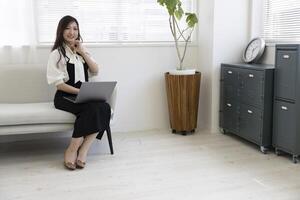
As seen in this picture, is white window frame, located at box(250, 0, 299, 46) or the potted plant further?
white window frame, located at box(250, 0, 299, 46)

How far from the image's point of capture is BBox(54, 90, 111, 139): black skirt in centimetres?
287

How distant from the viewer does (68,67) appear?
3070 mm

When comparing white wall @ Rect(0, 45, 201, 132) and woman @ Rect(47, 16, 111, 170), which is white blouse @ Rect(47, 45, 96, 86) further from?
white wall @ Rect(0, 45, 201, 132)

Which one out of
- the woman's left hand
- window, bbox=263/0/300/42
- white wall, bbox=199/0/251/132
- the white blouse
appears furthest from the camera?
white wall, bbox=199/0/251/132

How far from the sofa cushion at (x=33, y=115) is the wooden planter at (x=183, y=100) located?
115 cm

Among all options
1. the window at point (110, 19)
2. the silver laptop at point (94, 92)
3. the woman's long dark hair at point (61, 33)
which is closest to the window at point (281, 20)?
the window at point (110, 19)

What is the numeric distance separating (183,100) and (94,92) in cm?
111

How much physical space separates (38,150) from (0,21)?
125cm

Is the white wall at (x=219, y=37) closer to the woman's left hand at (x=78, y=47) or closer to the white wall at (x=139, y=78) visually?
the white wall at (x=139, y=78)

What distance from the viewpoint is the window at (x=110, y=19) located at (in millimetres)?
3547

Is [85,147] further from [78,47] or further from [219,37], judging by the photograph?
[219,37]

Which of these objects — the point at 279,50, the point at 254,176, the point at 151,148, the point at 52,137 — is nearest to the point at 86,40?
the point at 52,137

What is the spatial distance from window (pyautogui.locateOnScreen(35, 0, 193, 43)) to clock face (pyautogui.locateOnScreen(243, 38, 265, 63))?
804 mm

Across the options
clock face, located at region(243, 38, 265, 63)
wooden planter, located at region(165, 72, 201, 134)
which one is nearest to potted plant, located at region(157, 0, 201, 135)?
wooden planter, located at region(165, 72, 201, 134)
